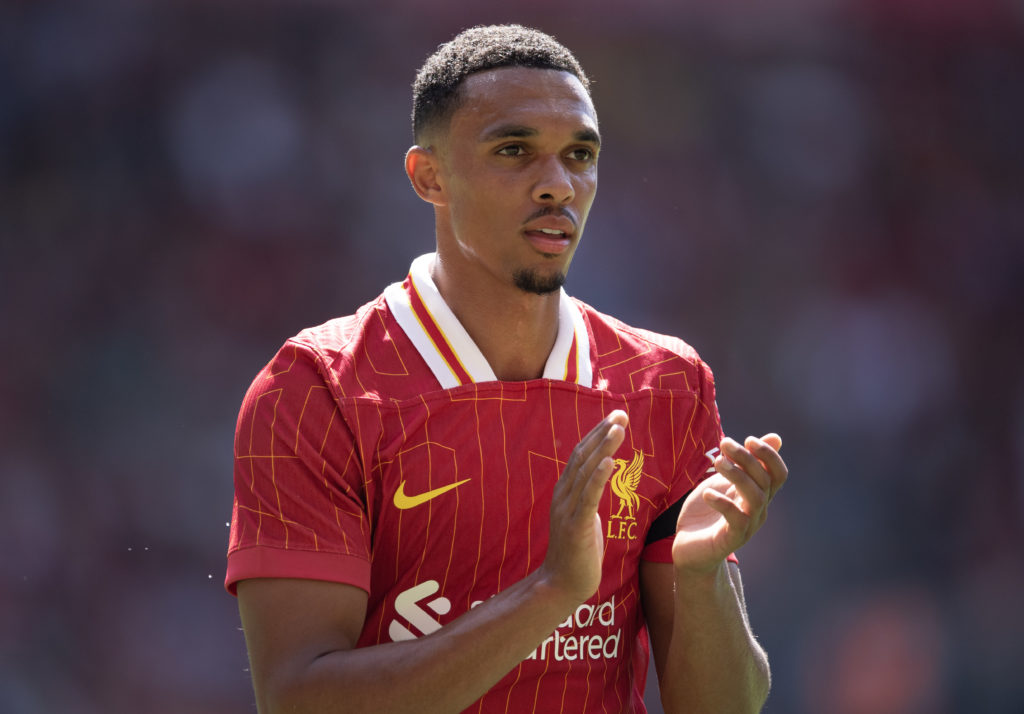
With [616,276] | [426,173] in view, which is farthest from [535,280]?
[616,276]

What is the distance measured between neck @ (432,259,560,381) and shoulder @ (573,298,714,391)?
0.59 feet

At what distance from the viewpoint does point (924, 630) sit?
643cm

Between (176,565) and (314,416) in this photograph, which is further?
(176,565)

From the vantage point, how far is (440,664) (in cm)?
230

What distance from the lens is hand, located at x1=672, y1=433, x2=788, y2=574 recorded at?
7.84 feet

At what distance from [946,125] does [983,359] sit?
1504 mm

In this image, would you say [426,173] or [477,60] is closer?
[477,60]

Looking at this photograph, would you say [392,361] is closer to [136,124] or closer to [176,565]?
[176,565]

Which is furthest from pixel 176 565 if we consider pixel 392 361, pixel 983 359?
pixel 983 359

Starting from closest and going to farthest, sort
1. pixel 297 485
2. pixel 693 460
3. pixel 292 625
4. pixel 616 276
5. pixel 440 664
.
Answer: pixel 440 664 → pixel 292 625 → pixel 297 485 → pixel 693 460 → pixel 616 276

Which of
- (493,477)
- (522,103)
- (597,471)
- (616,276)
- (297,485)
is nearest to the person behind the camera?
(597,471)

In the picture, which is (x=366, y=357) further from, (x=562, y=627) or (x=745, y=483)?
(x=745, y=483)

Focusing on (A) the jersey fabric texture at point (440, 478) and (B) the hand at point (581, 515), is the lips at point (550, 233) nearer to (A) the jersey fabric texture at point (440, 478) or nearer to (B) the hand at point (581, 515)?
(A) the jersey fabric texture at point (440, 478)

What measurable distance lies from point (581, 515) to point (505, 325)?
0.77 meters
